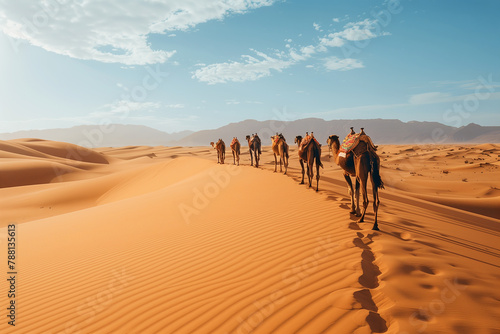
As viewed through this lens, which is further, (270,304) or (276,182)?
(276,182)

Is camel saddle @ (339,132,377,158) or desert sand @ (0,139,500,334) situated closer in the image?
desert sand @ (0,139,500,334)

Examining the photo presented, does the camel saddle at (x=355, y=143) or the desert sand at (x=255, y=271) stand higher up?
the camel saddle at (x=355, y=143)

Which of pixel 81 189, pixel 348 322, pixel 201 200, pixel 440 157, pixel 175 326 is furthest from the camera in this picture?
pixel 440 157

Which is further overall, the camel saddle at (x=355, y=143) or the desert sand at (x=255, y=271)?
the camel saddle at (x=355, y=143)

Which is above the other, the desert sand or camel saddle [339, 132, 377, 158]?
camel saddle [339, 132, 377, 158]

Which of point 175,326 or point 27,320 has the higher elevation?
point 175,326

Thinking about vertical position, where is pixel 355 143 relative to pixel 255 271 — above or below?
above

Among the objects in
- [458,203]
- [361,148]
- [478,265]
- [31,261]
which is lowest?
[458,203]

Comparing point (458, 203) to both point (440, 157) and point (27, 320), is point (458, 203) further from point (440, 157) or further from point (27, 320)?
point (440, 157)

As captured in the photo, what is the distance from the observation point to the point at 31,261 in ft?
22.9

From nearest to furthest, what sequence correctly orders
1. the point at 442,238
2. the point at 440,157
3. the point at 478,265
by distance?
the point at 478,265 → the point at 442,238 → the point at 440,157

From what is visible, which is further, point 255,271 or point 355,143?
point 355,143

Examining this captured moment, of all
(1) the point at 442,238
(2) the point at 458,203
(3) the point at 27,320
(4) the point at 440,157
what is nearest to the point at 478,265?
(1) the point at 442,238

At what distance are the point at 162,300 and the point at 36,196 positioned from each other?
67.3 ft
